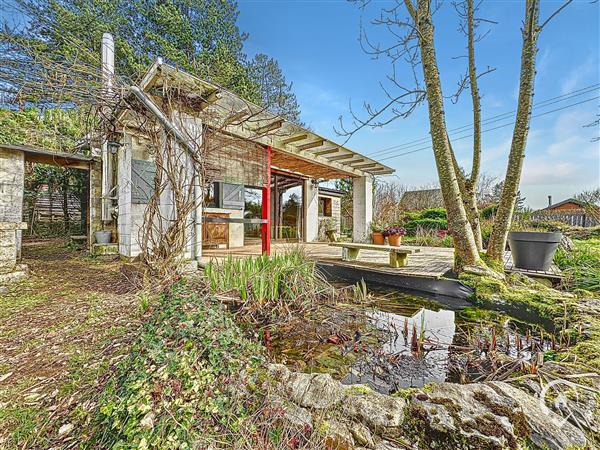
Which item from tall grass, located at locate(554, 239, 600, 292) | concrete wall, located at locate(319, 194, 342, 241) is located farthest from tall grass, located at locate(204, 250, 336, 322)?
concrete wall, located at locate(319, 194, 342, 241)

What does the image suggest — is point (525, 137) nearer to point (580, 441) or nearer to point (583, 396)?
point (583, 396)

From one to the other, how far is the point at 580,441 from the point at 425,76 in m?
4.59

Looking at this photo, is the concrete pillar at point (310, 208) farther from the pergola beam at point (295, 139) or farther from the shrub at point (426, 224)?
the shrub at point (426, 224)

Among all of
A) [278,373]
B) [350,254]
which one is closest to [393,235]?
[350,254]

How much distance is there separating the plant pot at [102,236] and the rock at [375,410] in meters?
6.05

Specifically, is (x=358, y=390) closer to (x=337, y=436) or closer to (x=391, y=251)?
(x=337, y=436)

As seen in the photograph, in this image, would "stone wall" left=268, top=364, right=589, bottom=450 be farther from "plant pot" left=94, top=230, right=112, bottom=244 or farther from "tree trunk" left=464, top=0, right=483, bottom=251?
"plant pot" left=94, top=230, right=112, bottom=244

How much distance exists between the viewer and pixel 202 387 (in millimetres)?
1312

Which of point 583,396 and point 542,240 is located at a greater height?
point 542,240

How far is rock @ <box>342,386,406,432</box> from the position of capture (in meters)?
1.29

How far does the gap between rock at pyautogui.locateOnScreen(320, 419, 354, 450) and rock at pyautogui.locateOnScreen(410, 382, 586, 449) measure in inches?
14.3


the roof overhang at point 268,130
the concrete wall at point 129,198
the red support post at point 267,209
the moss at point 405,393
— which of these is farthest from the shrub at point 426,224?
the moss at point 405,393

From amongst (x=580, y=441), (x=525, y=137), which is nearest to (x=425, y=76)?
(x=525, y=137)

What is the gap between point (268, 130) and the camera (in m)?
3.86
